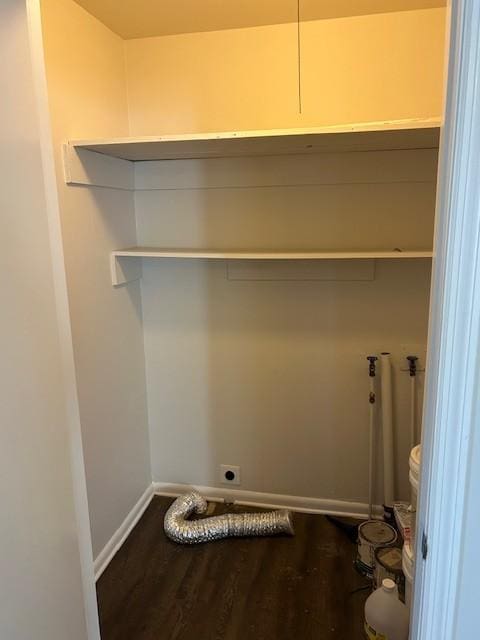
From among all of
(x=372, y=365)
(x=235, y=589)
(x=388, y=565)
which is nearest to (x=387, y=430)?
(x=372, y=365)

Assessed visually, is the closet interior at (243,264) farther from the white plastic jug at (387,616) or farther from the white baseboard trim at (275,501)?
the white plastic jug at (387,616)

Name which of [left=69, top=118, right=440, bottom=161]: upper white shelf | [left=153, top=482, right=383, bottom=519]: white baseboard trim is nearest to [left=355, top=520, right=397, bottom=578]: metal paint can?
[left=153, top=482, right=383, bottom=519]: white baseboard trim

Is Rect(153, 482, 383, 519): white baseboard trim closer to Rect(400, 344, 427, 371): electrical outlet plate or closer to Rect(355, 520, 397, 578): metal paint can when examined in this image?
Rect(355, 520, 397, 578): metal paint can

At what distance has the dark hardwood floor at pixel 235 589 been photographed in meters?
1.92

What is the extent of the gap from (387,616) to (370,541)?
1.74 feet

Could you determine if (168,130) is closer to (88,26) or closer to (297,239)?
(88,26)

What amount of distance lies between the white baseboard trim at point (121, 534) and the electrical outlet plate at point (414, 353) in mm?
1514

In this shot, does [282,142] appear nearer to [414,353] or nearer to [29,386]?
[414,353]

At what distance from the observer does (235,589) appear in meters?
2.12

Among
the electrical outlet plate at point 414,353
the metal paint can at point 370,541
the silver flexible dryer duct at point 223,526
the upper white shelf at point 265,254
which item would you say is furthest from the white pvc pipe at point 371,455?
the upper white shelf at point 265,254

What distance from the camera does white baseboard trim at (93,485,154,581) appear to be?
2227 mm

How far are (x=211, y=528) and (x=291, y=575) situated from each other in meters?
0.43

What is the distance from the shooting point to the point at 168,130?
2.35m

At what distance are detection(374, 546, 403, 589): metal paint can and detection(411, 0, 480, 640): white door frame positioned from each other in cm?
107
